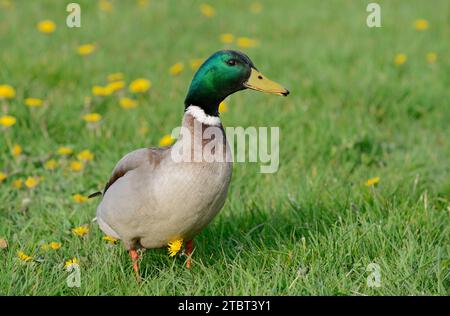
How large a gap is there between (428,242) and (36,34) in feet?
14.7

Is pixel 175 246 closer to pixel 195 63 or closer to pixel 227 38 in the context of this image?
pixel 195 63

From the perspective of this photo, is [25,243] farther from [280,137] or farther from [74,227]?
[280,137]

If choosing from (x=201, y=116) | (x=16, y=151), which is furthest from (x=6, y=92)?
(x=201, y=116)

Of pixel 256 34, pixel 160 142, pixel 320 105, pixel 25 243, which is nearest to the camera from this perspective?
pixel 25 243

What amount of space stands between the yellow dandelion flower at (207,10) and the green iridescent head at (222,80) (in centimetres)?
472

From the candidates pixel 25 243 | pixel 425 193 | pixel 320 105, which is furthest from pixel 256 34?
pixel 25 243

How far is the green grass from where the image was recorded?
118 inches

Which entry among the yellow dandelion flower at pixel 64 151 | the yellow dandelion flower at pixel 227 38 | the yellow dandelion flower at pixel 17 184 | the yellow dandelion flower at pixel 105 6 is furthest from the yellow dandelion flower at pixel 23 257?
the yellow dandelion flower at pixel 105 6

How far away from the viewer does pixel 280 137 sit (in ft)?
15.4

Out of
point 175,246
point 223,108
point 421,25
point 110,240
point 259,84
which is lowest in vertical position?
point 110,240

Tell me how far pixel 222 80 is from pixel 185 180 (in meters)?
0.45

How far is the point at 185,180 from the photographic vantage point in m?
2.79

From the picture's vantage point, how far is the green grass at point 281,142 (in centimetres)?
299

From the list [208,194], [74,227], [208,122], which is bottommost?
[74,227]
